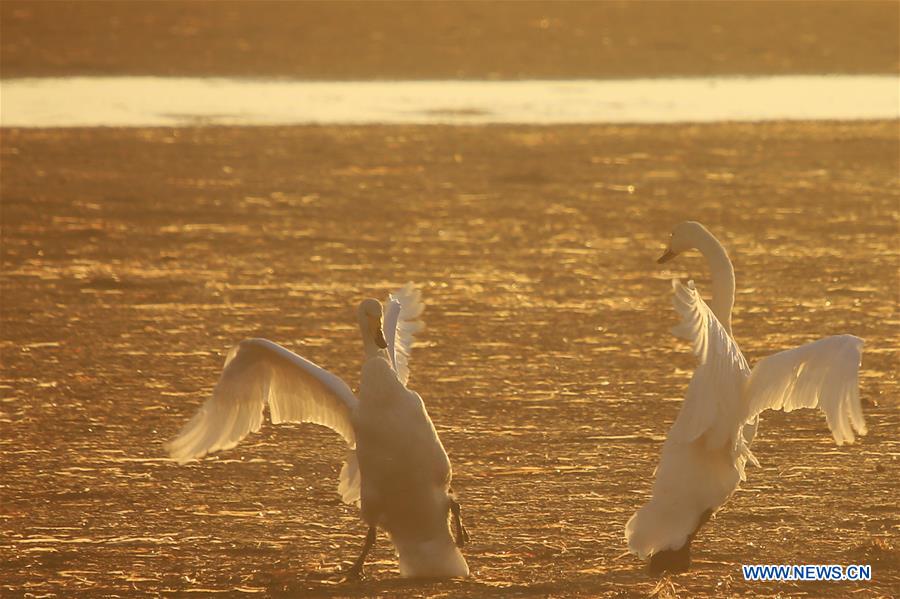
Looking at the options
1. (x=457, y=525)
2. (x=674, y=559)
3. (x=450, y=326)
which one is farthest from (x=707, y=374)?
(x=450, y=326)

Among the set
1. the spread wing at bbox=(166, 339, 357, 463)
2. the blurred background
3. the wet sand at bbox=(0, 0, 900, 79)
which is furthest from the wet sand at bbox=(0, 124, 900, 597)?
the wet sand at bbox=(0, 0, 900, 79)

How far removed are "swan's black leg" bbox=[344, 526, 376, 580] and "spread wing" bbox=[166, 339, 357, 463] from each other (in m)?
0.58

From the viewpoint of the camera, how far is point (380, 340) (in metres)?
8.05

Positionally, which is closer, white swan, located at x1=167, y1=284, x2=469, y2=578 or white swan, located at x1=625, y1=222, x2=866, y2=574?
white swan, located at x1=625, y1=222, x2=866, y2=574

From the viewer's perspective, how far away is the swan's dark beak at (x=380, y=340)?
26.3 feet

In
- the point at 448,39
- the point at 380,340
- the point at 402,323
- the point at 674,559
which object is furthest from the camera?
the point at 448,39

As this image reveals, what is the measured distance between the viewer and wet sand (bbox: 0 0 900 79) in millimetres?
31562

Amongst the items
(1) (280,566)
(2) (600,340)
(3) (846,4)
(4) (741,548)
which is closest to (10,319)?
(2) (600,340)

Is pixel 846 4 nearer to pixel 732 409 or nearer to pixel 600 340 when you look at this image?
pixel 600 340

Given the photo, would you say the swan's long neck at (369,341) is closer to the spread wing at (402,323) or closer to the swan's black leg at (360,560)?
the spread wing at (402,323)

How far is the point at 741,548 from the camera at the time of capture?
8.05m

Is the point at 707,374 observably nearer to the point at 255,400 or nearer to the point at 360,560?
the point at 360,560

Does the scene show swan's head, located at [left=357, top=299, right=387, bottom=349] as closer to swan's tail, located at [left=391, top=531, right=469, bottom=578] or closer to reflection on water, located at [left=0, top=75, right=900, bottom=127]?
swan's tail, located at [left=391, top=531, right=469, bottom=578]

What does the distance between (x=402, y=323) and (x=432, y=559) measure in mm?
1775
